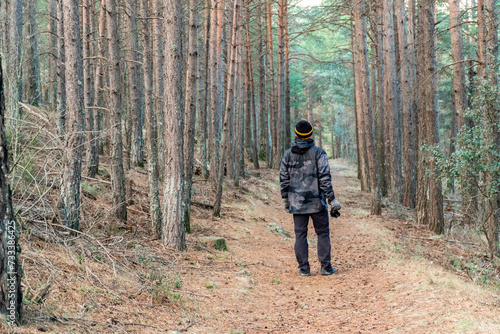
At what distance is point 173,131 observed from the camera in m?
6.81

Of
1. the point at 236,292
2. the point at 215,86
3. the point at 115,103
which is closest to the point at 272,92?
the point at 215,86

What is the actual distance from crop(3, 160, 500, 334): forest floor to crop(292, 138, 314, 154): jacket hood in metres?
2.00

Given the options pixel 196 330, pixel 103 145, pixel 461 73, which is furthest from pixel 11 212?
pixel 103 145

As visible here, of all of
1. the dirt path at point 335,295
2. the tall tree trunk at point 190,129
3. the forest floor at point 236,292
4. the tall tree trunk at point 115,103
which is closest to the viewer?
the forest floor at point 236,292

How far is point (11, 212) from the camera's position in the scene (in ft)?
9.41

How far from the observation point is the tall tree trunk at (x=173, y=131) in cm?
671

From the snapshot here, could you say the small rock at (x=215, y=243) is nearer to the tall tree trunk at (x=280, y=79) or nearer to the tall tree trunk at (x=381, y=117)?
the tall tree trunk at (x=381, y=117)

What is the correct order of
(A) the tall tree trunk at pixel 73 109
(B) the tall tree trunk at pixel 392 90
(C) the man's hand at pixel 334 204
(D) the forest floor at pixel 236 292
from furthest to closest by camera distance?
(B) the tall tree trunk at pixel 392 90
(C) the man's hand at pixel 334 204
(A) the tall tree trunk at pixel 73 109
(D) the forest floor at pixel 236 292

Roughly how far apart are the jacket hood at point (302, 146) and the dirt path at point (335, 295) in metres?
2.00

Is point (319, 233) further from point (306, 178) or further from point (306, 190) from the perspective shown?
point (306, 178)

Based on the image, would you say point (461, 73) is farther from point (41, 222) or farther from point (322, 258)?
point (41, 222)

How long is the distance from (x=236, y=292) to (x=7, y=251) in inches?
127

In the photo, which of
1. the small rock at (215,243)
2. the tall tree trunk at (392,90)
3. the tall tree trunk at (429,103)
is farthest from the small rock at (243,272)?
the tall tree trunk at (392,90)

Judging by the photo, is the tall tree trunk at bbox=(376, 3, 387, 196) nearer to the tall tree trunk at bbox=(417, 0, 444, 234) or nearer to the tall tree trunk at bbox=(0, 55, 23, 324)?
the tall tree trunk at bbox=(417, 0, 444, 234)
